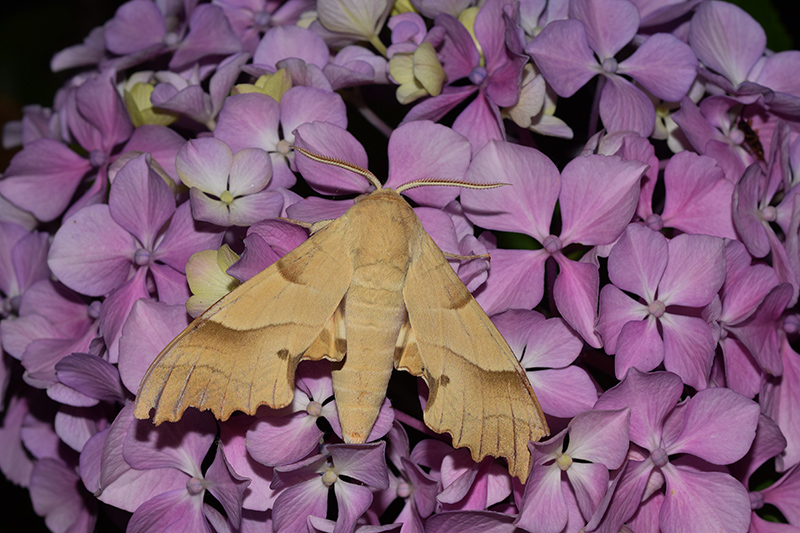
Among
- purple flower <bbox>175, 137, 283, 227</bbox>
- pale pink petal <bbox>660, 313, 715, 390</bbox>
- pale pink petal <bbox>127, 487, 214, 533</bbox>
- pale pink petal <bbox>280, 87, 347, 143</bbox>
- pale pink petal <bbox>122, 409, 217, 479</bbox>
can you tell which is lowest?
pale pink petal <bbox>127, 487, 214, 533</bbox>

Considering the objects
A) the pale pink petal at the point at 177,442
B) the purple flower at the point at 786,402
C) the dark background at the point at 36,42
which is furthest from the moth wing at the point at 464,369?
the dark background at the point at 36,42

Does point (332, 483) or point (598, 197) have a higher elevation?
point (598, 197)

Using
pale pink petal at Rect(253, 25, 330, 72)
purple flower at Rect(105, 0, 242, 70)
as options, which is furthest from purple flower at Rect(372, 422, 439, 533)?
purple flower at Rect(105, 0, 242, 70)

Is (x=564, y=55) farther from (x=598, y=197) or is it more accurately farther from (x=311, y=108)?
(x=311, y=108)

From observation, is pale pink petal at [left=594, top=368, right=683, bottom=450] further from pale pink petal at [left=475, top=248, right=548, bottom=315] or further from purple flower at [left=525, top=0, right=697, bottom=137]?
purple flower at [left=525, top=0, right=697, bottom=137]

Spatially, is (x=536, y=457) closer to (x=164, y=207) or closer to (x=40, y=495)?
(x=164, y=207)

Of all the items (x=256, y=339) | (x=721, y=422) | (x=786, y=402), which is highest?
(x=256, y=339)

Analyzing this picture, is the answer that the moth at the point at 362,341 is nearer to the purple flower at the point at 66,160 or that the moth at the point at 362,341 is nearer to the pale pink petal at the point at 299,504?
the pale pink petal at the point at 299,504

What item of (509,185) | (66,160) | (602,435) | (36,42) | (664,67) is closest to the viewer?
(602,435)

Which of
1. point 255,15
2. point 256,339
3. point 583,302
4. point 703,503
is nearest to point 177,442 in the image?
point 256,339
